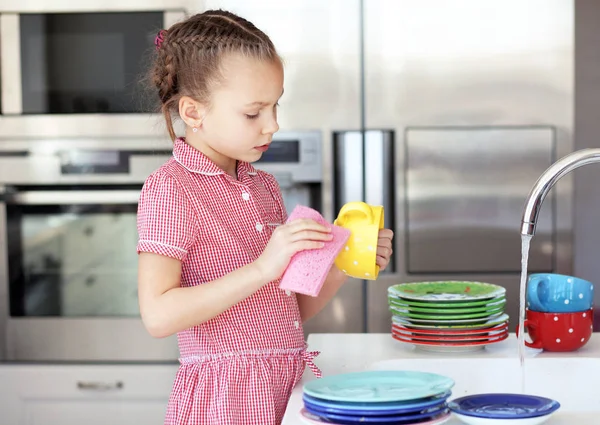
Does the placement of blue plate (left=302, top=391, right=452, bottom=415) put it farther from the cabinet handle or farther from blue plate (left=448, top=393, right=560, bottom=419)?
the cabinet handle

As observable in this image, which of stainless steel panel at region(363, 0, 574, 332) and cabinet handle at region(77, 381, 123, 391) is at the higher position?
stainless steel panel at region(363, 0, 574, 332)

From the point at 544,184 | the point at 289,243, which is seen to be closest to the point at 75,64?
the point at 289,243

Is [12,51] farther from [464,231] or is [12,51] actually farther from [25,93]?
[464,231]

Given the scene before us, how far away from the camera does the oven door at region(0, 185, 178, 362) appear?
2.77 meters

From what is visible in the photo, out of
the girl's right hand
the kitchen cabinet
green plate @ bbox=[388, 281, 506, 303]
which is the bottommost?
the kitchen cabinet

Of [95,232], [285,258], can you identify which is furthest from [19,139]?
[285,258]

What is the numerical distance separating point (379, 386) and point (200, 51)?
592 mm

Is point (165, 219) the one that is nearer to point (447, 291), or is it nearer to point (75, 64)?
point (447, 291)

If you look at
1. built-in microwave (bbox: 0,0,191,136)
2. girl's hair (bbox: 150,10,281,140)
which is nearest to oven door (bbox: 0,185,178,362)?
built-in microwave (bbox: 0,0,191,136)

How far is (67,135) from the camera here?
2.73m

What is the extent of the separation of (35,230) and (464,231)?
1.30 metres

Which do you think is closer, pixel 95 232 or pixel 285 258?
pixel 285 258

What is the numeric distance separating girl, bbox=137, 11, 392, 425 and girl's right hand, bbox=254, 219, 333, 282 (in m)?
0.07

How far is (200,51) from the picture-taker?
1.41 m
